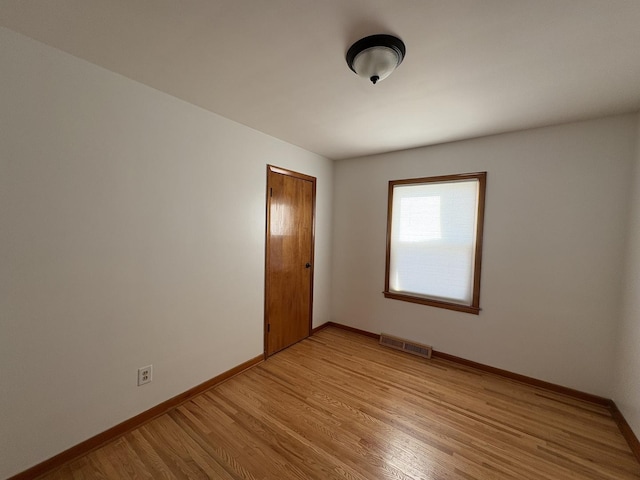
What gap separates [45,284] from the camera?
4.74 feet

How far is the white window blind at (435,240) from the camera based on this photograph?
273cm

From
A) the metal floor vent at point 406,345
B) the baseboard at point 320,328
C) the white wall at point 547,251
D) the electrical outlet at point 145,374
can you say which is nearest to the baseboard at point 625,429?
the white wall at point 547,251

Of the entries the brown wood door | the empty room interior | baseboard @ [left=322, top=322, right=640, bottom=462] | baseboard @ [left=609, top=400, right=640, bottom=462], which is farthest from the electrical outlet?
baseboard @ [left=609, top=400, right=640, bottom=462]

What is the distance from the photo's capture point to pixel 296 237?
3.18 m

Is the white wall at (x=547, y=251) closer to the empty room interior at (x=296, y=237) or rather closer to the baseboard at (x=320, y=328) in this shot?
the empty room interior at (x=296, y=237)

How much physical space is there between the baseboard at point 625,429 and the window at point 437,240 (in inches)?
44.8

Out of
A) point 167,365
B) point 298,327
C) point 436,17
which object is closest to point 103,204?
point 167,365

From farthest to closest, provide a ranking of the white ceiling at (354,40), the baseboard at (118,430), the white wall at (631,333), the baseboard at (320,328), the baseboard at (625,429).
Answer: the baseboard at (320,328) < the white wall at (631,333) < the baseboard at (625,429) < the baseboard at (118,430) < the white ceiling at (354,40)

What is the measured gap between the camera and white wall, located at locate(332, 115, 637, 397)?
2.11 meters

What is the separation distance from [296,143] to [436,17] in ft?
6.64

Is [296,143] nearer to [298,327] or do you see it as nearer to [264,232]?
[264,232]

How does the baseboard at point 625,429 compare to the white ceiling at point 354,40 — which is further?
the baseboard at point 625,429

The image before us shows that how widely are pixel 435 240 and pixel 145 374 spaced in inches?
119

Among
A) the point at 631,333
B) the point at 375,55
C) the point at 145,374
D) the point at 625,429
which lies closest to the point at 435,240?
the point at 631,333
